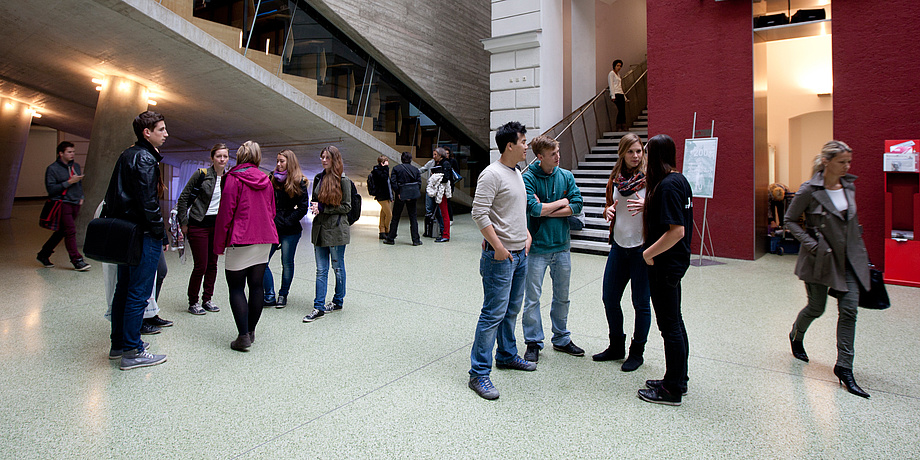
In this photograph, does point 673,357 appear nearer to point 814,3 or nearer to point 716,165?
point 716,165

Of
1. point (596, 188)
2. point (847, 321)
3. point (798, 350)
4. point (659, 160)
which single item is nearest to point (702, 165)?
point (596, 188)

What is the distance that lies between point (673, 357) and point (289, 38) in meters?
9.93

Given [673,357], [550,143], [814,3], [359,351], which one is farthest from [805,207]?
[814,3]

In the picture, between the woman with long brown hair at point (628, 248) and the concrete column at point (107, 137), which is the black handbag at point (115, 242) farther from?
the concrete column at point (107, 137)

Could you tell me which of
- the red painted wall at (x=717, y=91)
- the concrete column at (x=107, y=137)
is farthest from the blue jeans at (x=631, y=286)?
the concrete column at (x=107, y=137)

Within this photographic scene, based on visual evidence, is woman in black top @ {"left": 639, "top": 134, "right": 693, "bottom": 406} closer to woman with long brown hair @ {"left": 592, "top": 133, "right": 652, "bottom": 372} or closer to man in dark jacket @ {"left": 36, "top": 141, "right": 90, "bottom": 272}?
woman with long brown hair @ {"left": 592, "top": 133, "right": 652, "bottom": 372}

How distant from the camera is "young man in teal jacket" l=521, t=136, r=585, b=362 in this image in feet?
11.5

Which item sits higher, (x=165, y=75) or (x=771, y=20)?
(x=771, y=20)

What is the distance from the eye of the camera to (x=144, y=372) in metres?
3.42

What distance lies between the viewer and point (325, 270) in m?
4.83

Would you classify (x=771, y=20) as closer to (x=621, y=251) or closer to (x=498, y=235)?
(x=621, y=251)

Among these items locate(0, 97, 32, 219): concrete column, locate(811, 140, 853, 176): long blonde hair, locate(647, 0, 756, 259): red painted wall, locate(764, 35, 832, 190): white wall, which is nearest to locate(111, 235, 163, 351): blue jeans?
locate(811, 140, 853, 176): long blonde hair

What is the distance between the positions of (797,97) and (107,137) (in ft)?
46.5

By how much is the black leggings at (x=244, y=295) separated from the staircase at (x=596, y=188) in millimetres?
5423
